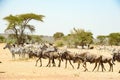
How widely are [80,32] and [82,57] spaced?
57.0 meters

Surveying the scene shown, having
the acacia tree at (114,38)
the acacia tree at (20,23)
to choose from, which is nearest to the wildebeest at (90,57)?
Result: the acacia tree at (20,23)

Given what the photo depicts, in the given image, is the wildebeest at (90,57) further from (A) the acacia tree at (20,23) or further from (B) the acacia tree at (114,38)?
(B) the acacia tree at (114,38)

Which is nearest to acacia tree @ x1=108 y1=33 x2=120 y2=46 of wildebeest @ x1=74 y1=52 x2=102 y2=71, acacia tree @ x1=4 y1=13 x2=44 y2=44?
acacia tree @ x1=4 y1=13 x2=44 y2=44

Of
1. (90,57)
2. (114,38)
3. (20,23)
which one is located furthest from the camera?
(114,38)

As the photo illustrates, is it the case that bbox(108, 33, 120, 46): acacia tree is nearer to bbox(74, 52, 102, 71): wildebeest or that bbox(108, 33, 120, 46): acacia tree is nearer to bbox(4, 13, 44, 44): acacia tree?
bbox(4, 13, 44, 44): acacia tree

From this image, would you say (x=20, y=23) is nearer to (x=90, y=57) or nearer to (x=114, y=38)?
(x=90, y=57)

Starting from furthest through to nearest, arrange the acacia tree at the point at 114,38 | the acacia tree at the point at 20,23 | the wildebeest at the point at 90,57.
→ the acacia tree at the point at 114,38, the acacia tree at the point at 20,23, the wildebeest at the point at 90,57

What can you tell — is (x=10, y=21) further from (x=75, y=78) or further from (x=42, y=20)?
(x=75, y=78)

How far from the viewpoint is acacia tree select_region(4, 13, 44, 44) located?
54269 millimetres

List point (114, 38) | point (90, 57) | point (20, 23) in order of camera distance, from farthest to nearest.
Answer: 1. point (114, 38)
2. point (20, 23)
3. point (90, 57)

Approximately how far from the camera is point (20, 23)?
2136 inches

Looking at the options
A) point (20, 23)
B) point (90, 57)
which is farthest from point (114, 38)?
point (90, 57)

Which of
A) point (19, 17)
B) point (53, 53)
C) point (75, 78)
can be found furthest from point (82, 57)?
point (19, 17)

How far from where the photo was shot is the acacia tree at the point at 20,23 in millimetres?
54269
